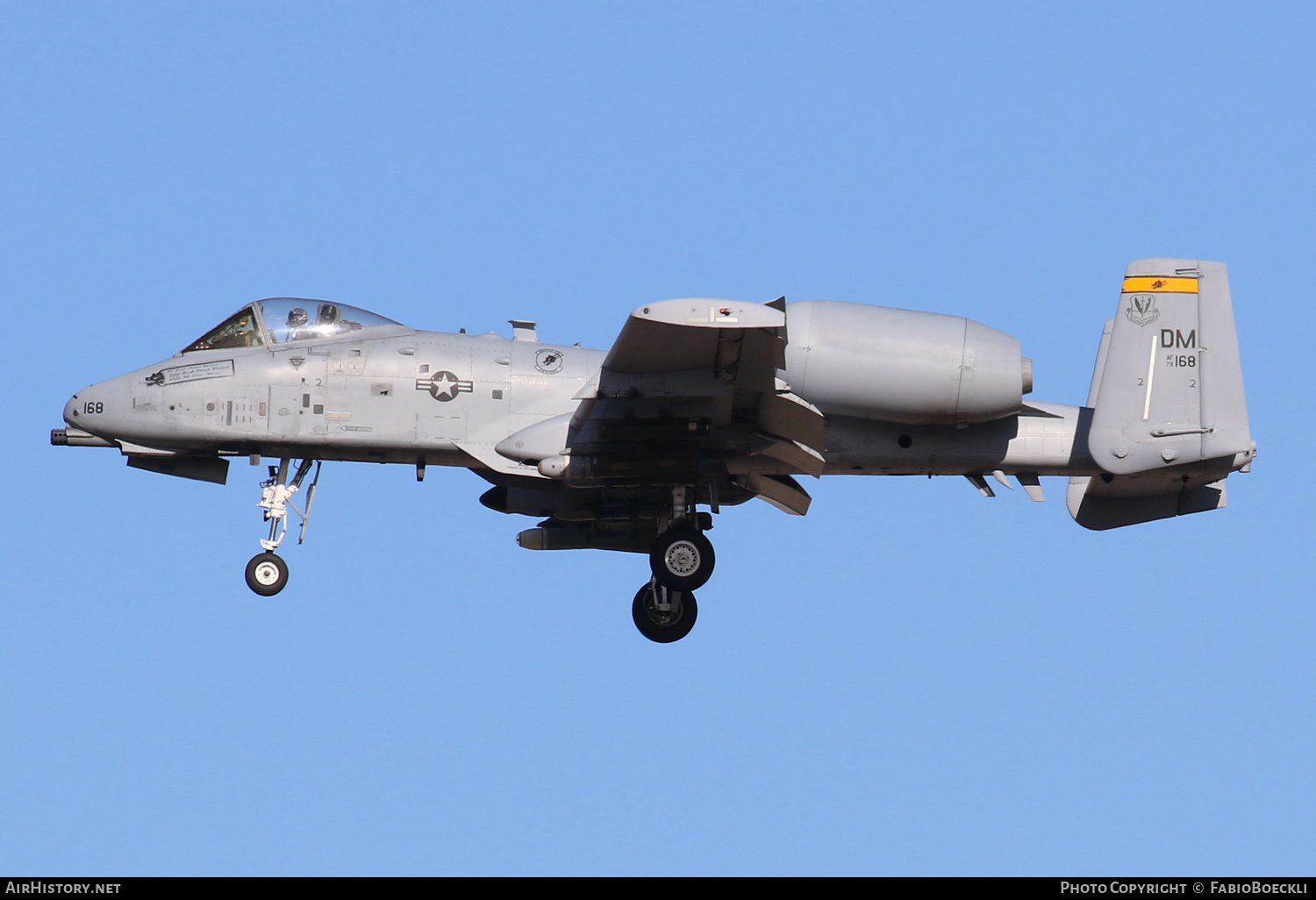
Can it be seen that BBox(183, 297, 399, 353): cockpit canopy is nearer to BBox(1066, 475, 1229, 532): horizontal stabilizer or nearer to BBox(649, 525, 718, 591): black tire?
BBox(649, 525, 718, 591): black tire

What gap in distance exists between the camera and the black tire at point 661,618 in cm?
1886

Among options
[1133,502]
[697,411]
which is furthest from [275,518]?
[1133,502]

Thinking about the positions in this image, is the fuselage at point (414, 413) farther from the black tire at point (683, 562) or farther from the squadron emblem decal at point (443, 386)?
the black tire at point (683, 562)

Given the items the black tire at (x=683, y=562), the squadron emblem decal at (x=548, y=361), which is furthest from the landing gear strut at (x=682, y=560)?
the squadron emblem decal at (x=548, y=361)

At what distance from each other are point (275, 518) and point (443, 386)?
2463 millimetres

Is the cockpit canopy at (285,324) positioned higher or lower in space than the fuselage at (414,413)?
higher

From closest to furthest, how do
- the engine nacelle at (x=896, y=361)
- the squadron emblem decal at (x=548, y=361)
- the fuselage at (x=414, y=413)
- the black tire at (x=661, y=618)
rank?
the engine nacelle at (x=896, y=361)
the fuselage at (x=414, y=413)
the squadron emblem decal at (x=548, y=361)
the black tire at (x=661, y=618)

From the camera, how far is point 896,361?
16125 millimetres

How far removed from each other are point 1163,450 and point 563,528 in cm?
710

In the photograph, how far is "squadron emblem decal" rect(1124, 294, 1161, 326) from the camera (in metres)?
17.2

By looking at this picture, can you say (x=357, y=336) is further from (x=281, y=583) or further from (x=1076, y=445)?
(x=1076, y=445)

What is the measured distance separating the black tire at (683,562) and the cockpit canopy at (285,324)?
164 inches

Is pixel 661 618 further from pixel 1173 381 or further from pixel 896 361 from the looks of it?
pixel 1173 381

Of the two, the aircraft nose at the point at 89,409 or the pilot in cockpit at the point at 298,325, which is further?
the pilot in cockpit at the point at 298,325
